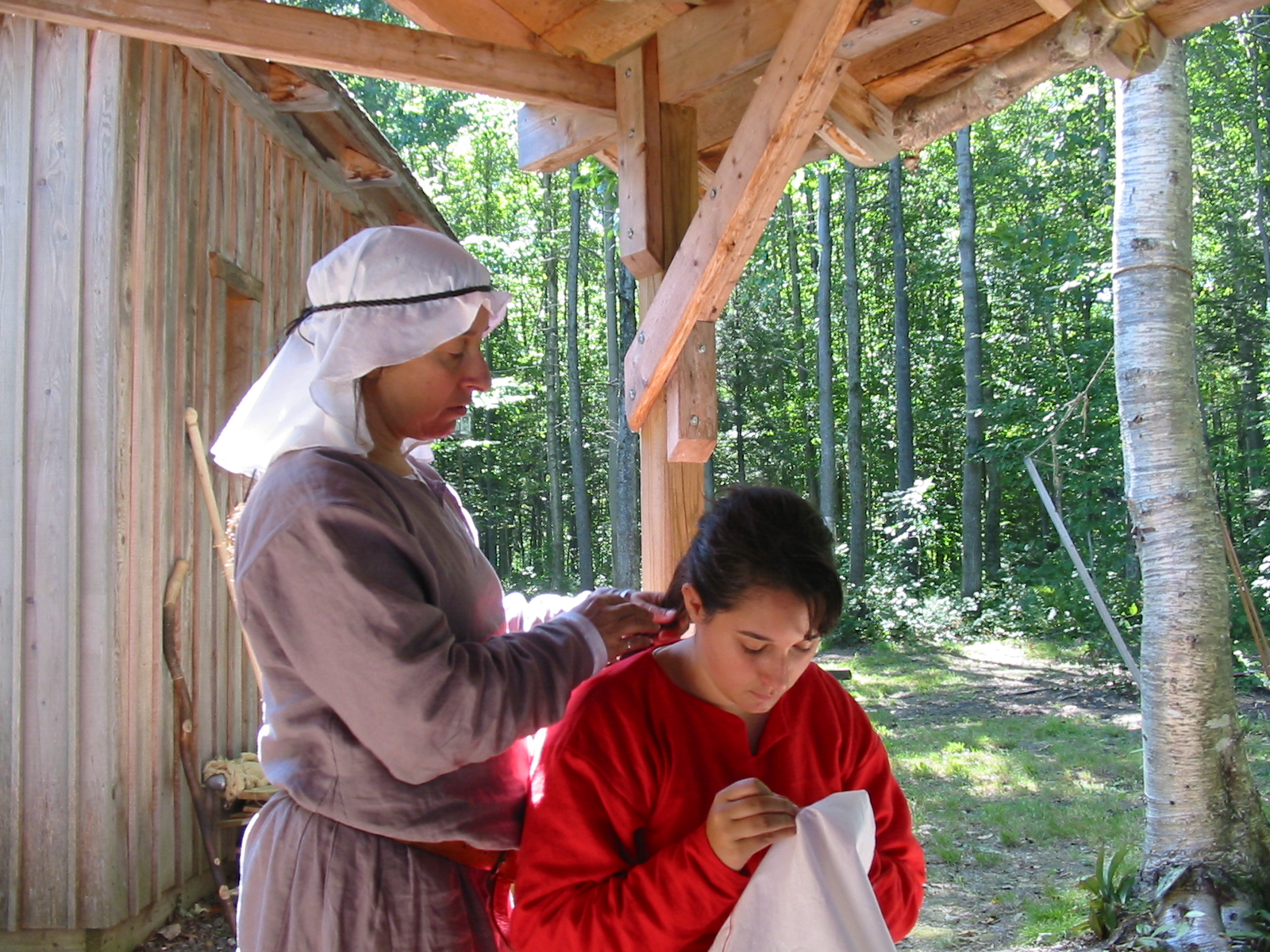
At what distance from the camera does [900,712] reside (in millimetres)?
10422

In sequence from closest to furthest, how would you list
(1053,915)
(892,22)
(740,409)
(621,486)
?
(892,22) < (1053,915) < (621,486) < (740,409)

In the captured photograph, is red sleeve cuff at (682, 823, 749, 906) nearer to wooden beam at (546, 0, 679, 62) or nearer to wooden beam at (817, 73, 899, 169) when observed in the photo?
wooden beam at (817, 73, 899, 169)

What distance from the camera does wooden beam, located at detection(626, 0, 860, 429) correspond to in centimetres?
240

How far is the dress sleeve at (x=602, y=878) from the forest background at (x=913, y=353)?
11.1 meters

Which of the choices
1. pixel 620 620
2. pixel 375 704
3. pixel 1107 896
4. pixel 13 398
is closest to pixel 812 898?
pixel 620 620

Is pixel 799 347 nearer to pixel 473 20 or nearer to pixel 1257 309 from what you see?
pixel 1257 309

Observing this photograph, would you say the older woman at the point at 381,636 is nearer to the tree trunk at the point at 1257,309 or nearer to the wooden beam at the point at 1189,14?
the wooden beam at the point at 1189,14

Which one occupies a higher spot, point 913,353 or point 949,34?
point 913,353

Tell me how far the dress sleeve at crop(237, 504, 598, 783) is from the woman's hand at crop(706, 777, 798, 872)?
296mm

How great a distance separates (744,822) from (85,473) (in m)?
3.57

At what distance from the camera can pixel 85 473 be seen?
13.9 feet

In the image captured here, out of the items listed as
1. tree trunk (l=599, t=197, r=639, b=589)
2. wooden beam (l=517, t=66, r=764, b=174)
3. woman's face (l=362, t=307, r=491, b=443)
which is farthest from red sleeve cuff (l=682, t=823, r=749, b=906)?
tree trunk (l=599, t=197, r=639, b=589)

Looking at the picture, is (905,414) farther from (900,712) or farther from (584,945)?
(584,945)

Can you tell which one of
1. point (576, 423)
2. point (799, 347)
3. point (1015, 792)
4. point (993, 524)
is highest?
point (799, 347)
